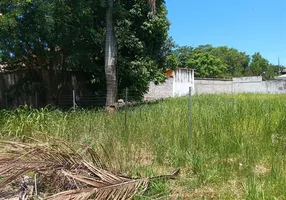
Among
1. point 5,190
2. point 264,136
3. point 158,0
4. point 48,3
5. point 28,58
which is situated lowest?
point 5,190

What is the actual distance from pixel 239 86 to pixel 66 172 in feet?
96.6

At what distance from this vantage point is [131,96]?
14000 millimetres

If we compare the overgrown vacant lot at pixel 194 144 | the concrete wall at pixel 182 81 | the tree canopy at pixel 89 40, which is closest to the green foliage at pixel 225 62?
the concrete wall at pixel 182 81

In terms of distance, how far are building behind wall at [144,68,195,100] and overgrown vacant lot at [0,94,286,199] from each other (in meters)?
13.2

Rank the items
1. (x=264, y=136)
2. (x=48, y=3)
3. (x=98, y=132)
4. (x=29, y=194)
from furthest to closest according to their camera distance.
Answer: (x=48, y=3) → (x=98, y=132) → (x=264, y=136) → (x=29, y=194)

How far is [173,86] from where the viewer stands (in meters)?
22.6

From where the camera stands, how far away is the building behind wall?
21281 millimetres

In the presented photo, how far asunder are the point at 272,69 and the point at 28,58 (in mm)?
60937

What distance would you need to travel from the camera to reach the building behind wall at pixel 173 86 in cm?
2128

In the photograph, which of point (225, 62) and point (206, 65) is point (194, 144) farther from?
point (225, 62)

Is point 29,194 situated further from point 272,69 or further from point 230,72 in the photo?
point 272,69

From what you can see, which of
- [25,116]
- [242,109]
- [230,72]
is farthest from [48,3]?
[230,72]

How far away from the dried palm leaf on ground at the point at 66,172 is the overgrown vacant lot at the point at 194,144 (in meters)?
0.36

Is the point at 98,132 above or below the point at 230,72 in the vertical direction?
below
